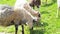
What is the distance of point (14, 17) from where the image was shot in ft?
4.38

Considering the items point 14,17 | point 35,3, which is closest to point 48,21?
point 35,3

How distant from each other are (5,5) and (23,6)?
0.16 m

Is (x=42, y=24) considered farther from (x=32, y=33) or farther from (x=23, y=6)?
(x=23, y=6)

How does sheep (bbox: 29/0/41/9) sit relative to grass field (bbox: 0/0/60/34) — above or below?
above

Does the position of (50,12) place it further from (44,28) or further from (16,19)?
(16,19)

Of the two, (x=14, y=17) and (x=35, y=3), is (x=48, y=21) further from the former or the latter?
(x=14, y=17)

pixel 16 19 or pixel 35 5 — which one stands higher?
pixel 35 5

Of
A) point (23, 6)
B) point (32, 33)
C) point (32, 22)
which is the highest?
point (23, 6)

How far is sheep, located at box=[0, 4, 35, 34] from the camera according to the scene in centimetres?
133

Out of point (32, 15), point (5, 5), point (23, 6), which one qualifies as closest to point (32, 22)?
point (32, 15)

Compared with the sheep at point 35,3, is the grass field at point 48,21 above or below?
below

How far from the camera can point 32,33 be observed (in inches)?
53.7

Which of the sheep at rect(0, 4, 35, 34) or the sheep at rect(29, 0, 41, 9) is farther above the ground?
the sheep at rect(29, 0, 41, 9)

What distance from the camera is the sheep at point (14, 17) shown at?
1.33m
